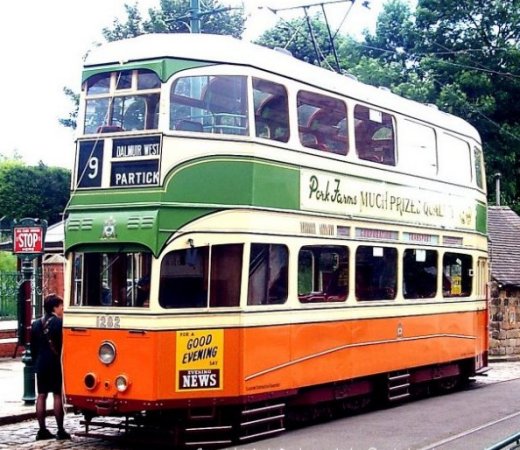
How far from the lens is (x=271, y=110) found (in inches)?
509

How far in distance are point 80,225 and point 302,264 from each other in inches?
119

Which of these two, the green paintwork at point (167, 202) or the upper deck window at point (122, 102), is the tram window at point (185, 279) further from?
the upper deck window at point (122, 102)

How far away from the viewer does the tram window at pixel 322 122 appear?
13523 mm

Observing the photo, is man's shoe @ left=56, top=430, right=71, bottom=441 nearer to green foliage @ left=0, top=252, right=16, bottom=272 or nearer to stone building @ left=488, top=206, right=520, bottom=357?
stone building @ left=488, top=206, right=520, bottom=357

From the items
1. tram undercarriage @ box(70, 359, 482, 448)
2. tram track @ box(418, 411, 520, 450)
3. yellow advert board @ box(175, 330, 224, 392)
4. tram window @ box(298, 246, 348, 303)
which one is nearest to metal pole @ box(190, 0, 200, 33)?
tram window @ box(298, 246, 348, 303)

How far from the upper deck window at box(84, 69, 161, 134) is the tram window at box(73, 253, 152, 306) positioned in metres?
1.59

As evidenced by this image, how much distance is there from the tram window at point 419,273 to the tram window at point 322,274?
2089 millimetres

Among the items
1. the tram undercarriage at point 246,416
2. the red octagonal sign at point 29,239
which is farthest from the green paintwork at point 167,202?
the red octagonal sign at point 29,239

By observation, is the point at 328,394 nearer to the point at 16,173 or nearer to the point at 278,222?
the point at 278,222

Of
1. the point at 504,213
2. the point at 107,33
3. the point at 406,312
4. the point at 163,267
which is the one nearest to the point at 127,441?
the point at 163,267

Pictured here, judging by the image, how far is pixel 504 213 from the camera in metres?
32.3

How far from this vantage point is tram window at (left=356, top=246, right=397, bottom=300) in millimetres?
14797

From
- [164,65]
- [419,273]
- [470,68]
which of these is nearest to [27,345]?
[164,65]

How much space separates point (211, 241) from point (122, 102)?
2.07 meters
